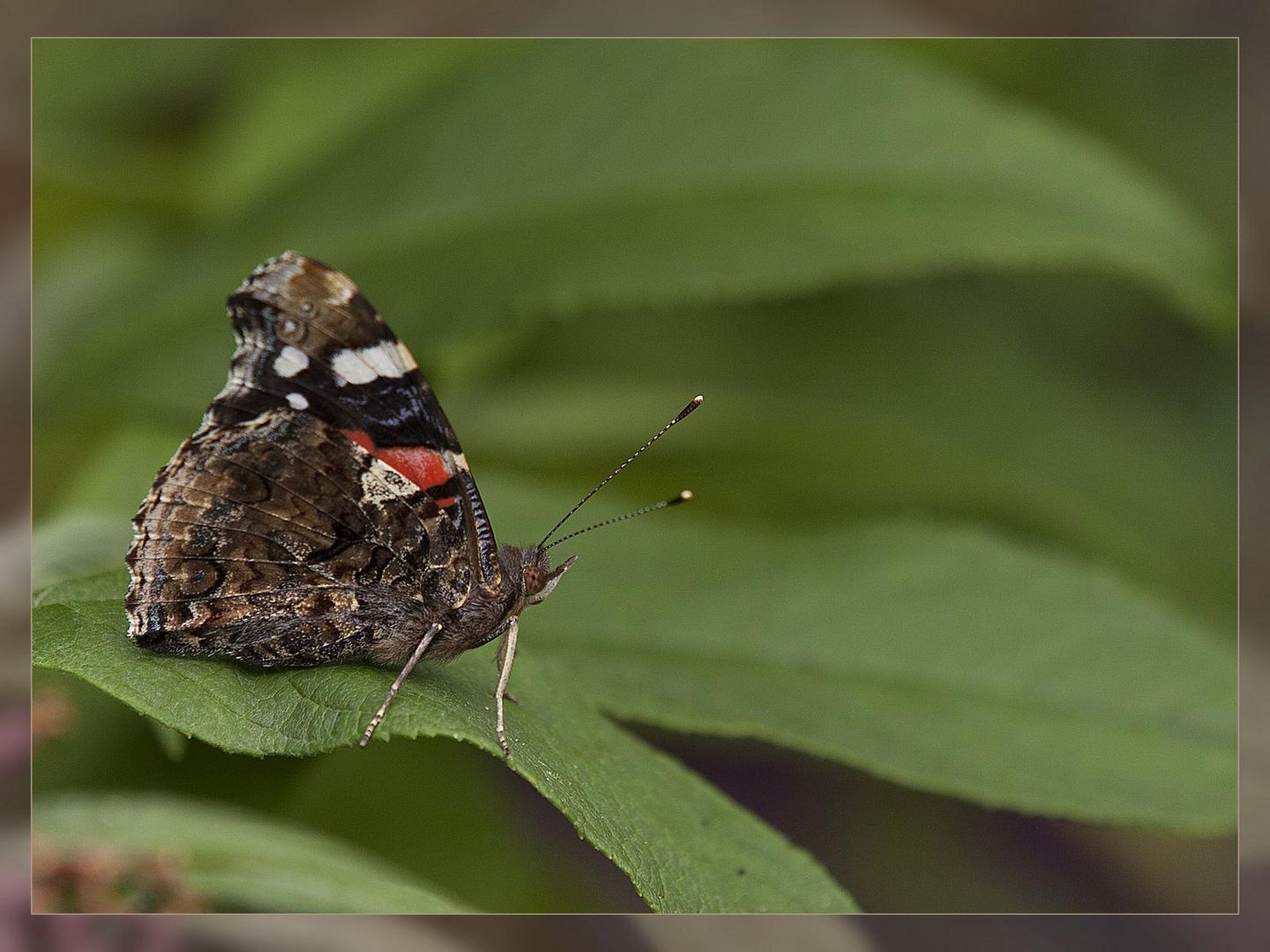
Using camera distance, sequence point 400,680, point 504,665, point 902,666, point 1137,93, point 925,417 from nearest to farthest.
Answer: point 400,680, point 504,665, point 902,666, point 1137,93, point 925,417

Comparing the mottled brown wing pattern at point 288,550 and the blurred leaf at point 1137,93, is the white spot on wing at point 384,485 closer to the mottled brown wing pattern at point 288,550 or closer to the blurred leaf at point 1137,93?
the mottled brown wing pattern at point 288,550

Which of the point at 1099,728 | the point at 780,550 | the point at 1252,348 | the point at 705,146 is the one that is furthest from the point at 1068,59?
the point at 1099,728

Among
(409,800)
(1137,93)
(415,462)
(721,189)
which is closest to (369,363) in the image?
(415,462)

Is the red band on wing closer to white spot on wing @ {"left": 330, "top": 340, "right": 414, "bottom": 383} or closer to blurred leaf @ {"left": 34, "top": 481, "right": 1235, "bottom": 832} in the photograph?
white spot on wing @ {"left": 330, "top": 340, "right": 414, "bottom": 383}

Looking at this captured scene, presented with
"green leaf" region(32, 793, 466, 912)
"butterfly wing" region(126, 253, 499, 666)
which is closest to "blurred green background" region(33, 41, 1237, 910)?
"green leaf" region(32, 793, 466, 912)

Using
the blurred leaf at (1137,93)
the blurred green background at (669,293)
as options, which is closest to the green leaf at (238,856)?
the blurred green background at (669,293)

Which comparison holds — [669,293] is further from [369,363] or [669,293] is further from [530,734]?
[530,734]

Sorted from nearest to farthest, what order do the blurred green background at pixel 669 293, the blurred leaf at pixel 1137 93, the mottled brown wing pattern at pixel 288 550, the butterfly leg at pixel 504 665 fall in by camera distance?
the butterfly leg at pixel 504 665 → the mottled brown wing pattern at pixel 288 550 → the blurred green background at pixel 669 293 → the blurred leaf at pixel 1137 93
